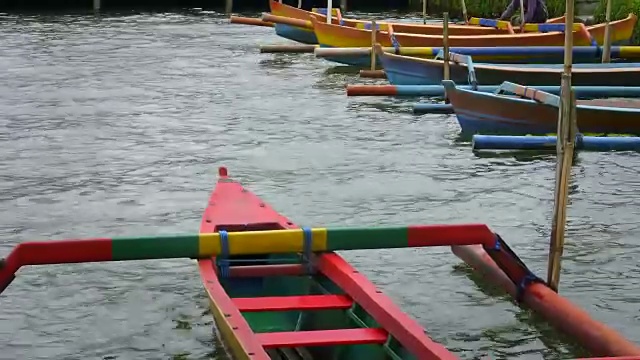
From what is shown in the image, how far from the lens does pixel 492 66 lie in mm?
14875

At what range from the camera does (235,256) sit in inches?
257

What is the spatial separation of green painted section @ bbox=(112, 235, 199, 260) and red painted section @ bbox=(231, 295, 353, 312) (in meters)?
0.41

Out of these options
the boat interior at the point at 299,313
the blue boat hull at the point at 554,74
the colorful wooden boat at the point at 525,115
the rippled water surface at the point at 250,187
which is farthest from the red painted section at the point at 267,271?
the blue boat hull at the point at 554,74

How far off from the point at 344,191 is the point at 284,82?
7.80m

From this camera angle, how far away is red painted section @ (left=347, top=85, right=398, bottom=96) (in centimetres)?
1542

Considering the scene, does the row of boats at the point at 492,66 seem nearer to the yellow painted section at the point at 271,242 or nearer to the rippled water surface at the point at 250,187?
the rippled water surface at the point at 250,187

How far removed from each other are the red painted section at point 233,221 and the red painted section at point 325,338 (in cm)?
15

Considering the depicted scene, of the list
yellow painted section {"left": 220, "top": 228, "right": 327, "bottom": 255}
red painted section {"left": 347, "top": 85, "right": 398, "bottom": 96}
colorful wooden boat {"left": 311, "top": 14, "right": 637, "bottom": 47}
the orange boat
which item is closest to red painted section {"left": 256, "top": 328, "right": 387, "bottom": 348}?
yellow painted section {"left": 220, "top": 228, "right": 327, "bottom": 255}

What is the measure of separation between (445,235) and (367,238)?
1.40 feet

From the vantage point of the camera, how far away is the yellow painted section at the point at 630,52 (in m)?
17.1

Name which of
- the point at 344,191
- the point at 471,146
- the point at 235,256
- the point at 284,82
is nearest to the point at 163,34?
the point at 284,82

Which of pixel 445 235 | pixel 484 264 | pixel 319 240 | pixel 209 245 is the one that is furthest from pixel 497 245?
pixel 209 245

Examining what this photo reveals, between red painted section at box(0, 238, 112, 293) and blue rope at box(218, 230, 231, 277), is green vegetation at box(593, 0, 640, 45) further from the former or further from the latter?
red painted section at box(0, 238, 112, 293)

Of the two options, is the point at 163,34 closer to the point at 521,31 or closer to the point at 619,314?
the point at 521,31
